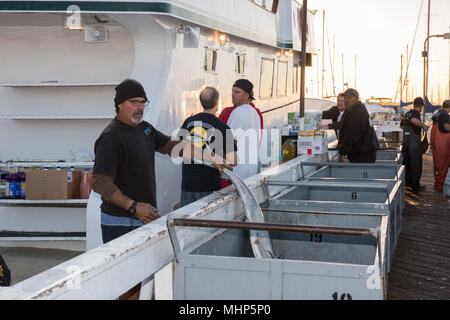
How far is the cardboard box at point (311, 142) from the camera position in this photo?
8.55 m

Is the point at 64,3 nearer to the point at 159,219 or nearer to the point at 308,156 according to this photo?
the point at 159,219

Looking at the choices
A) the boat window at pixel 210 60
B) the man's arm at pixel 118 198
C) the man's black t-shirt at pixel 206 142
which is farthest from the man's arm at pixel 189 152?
the boat window at pixel 210 60

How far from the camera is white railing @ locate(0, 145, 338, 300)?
2.45m


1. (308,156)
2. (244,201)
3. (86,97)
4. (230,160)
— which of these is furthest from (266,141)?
(244,201)

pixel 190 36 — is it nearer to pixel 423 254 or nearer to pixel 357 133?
pixel 357 133

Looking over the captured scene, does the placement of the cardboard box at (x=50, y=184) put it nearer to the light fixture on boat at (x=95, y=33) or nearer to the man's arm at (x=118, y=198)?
the light fixture on boat at (x=95, y=33)

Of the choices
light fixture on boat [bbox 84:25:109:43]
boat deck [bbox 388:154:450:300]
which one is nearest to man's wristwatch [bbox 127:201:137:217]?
boat deck [bbox 388:154:450:300]

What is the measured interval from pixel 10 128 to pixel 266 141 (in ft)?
14.4

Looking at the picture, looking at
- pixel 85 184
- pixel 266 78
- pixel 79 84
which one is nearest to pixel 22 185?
pixel 85 184

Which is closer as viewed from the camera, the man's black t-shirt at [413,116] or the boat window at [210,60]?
the boat window at [210,60]

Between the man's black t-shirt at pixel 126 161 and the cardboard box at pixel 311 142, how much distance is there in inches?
182

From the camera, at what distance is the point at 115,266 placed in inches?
115

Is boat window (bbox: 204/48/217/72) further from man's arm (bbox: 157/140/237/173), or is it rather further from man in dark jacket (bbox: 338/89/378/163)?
man's arm (bbox: 157/140/237/173)
